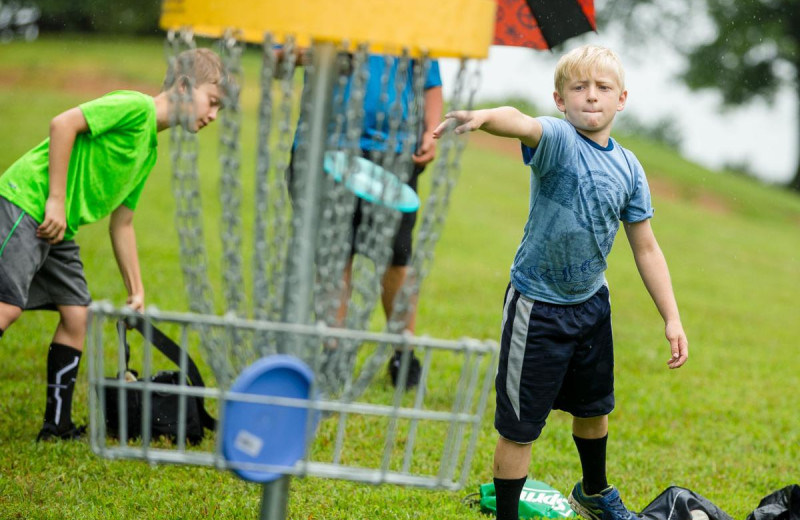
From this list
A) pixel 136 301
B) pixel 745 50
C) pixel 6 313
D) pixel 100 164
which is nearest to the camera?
pixel 6 313

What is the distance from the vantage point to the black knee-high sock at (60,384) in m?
3.66

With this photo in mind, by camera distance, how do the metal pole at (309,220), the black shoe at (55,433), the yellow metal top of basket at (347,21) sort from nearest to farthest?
the yellow metal top of basket at (347,21) < the metal pole at (309,220) < the black shoe at (55,433)

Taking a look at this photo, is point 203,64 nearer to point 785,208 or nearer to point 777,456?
point 777,456

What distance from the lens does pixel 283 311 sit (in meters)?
1.80

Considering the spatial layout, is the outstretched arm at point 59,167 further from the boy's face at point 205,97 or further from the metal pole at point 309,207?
the metal pole at point 309,207

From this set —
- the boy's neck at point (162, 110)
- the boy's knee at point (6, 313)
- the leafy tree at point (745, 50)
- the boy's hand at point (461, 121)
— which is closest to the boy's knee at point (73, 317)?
the boy's knee at point (6, 313)

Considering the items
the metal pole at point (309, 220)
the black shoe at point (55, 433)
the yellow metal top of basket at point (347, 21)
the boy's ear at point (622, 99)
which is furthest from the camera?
the black shoe at point (55, 433)

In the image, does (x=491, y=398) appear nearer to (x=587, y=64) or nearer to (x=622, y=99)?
(x=622, y=99)

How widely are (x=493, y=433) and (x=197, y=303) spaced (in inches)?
106

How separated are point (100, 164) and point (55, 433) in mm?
1117

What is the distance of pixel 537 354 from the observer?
2.84 meters

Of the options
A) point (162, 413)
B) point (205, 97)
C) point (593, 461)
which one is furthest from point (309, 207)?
point (162, 413)

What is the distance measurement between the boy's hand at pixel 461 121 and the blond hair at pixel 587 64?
79cm

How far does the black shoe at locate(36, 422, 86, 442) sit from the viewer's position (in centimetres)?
364
